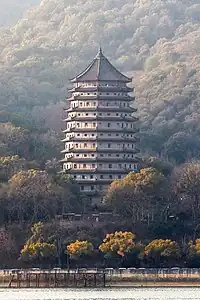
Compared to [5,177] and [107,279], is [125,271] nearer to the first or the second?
[107,279]

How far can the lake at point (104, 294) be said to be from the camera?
4643 inches

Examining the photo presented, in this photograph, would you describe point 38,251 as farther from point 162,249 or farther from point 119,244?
point 162,249

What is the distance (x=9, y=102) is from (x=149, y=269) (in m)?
64.5

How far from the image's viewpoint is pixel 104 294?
398 feet

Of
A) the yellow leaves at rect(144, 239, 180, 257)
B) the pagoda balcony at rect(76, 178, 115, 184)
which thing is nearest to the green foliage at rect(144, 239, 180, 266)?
the yellow leaves at rect(144, 239, 180, 257)

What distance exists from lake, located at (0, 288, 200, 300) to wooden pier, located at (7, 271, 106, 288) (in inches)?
81.5

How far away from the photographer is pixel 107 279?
428 ft

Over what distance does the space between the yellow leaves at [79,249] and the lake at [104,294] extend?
8.77 metres

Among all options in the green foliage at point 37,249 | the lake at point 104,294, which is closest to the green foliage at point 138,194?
the green foliage at point 37,249

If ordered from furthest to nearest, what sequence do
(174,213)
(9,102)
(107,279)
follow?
(9,102) → (174,213) → (107,279)

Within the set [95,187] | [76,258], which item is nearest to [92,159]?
[95,187]

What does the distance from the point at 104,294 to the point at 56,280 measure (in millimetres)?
8555

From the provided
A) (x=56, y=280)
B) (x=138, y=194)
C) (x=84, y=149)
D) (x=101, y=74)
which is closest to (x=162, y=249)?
(x=138, y=194)

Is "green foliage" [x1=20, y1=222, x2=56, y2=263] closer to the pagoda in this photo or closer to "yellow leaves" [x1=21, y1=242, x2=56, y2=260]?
"yellow leaves" [x1=21, y1=242, x2=56, y2=260]
